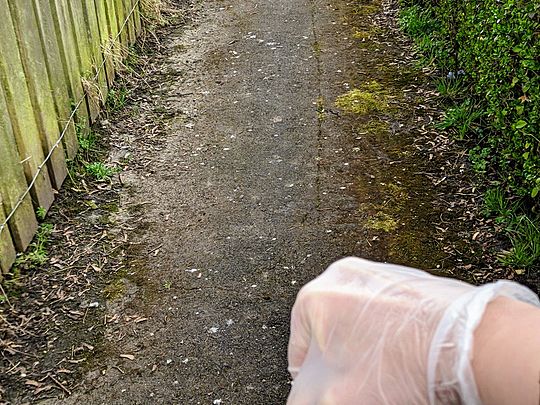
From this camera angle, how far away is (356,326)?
1445 mm

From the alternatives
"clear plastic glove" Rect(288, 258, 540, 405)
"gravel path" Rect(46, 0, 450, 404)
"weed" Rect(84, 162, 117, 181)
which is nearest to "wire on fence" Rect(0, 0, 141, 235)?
"weed" Rect(84, 162, 117, 181)

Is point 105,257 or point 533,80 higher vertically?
point 533,80

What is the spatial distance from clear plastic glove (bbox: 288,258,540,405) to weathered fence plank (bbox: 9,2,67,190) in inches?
110

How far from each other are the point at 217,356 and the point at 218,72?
140 inches

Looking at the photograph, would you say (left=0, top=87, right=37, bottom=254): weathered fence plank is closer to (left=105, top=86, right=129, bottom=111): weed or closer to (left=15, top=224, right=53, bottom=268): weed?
(left=15, top=224, right=53, bottom=268): weed

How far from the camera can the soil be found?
3.11m

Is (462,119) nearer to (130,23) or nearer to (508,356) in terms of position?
(130,23)

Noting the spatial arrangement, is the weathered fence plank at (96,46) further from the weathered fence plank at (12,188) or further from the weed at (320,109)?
the weed at (320,109)

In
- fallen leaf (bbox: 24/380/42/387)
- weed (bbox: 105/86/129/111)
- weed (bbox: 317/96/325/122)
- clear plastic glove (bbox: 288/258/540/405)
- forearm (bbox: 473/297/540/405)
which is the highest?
forearm (bbox: 473/297/540/405)

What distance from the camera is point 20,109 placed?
364 centimetres

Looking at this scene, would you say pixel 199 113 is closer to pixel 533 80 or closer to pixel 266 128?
pixel 266 128

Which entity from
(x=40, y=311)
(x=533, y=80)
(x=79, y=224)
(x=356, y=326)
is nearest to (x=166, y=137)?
(x=79, y=224)

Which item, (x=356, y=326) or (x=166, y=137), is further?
(x=166, y=137)

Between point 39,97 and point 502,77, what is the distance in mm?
2778
